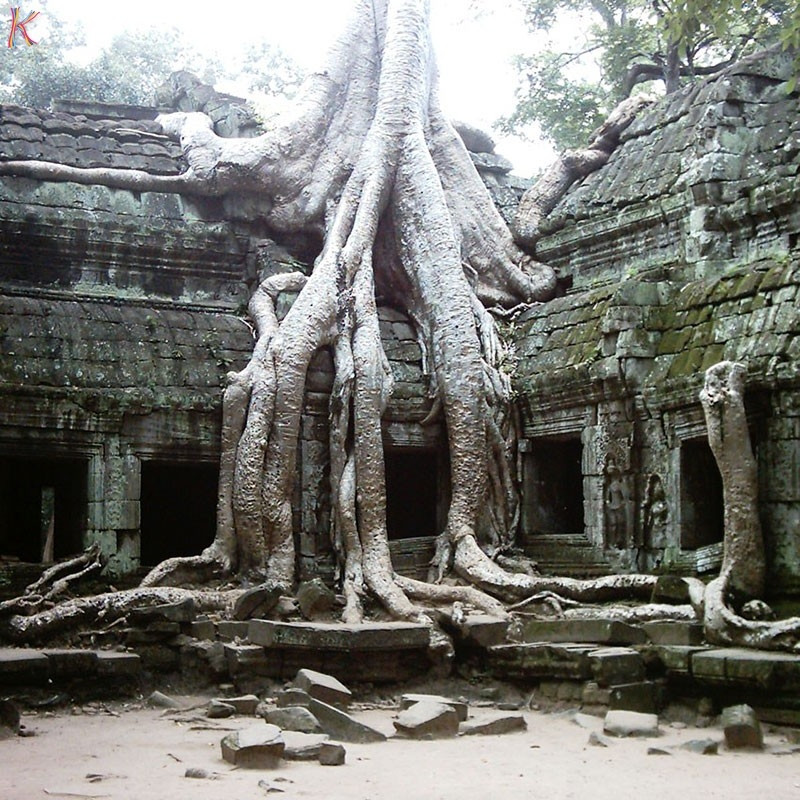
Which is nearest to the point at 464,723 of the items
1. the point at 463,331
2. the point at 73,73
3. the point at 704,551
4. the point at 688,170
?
the point at 704,551

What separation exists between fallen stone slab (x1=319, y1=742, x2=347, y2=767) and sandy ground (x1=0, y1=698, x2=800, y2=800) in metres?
0.08

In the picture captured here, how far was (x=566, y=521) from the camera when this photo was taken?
462 inches

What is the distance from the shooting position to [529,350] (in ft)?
38.2

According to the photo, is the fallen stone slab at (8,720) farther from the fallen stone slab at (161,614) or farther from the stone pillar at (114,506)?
the stone pillar at (114,506)

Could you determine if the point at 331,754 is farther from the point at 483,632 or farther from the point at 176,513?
the point at 176,513

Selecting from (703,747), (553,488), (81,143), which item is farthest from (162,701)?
(81,143)

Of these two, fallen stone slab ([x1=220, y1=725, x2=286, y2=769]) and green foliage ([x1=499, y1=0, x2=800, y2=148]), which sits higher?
green foliage ([x1=499, y1=0, x2=800, y2=148])

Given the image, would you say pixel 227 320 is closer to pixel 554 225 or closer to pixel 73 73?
pixel 554 225

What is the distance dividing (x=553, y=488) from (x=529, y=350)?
3.87 feet

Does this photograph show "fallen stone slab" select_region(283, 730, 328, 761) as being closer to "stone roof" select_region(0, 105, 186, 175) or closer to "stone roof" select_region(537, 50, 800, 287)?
"stone roof" select_region(537, 50, 800, 287)

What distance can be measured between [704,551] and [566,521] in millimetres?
2294

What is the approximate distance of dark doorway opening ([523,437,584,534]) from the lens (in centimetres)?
1146

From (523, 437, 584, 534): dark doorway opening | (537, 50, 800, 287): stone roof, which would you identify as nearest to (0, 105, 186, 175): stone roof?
(537, 50, 800, 287): stone roof

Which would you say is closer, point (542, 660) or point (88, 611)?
point (542, 660)
